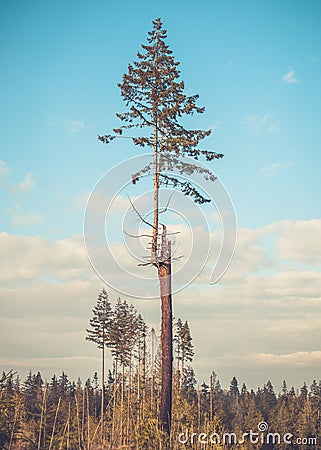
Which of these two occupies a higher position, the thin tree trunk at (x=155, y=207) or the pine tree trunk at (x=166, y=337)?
the thin tree trunk at (x=155, y=207)

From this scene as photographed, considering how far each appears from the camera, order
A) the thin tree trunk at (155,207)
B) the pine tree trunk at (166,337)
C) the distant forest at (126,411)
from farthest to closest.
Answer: the thin tree trunk at (155,207)
the pine tree trunk at (166,337)
the distant forest at (126,411)

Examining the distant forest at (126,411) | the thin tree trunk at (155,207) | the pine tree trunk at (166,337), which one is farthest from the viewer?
the thin tree trunk at (155,207)

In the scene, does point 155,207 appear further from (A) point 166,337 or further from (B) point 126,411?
(B) point 126,411

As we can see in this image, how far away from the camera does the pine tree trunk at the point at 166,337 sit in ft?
59.2

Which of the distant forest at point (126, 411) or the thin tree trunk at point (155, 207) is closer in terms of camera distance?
the distant forest at point (126, 411)

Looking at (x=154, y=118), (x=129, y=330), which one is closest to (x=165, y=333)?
(x=154, y=118)

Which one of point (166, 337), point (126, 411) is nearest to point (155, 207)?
point (166, 337)

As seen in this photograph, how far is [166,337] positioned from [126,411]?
903 centimetres

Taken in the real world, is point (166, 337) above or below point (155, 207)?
below

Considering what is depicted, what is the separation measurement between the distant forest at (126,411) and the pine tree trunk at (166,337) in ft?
2.03

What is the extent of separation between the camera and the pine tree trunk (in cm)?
1805

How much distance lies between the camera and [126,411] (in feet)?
86.7

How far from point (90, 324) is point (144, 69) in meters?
38.2

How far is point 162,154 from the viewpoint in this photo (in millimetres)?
20766
